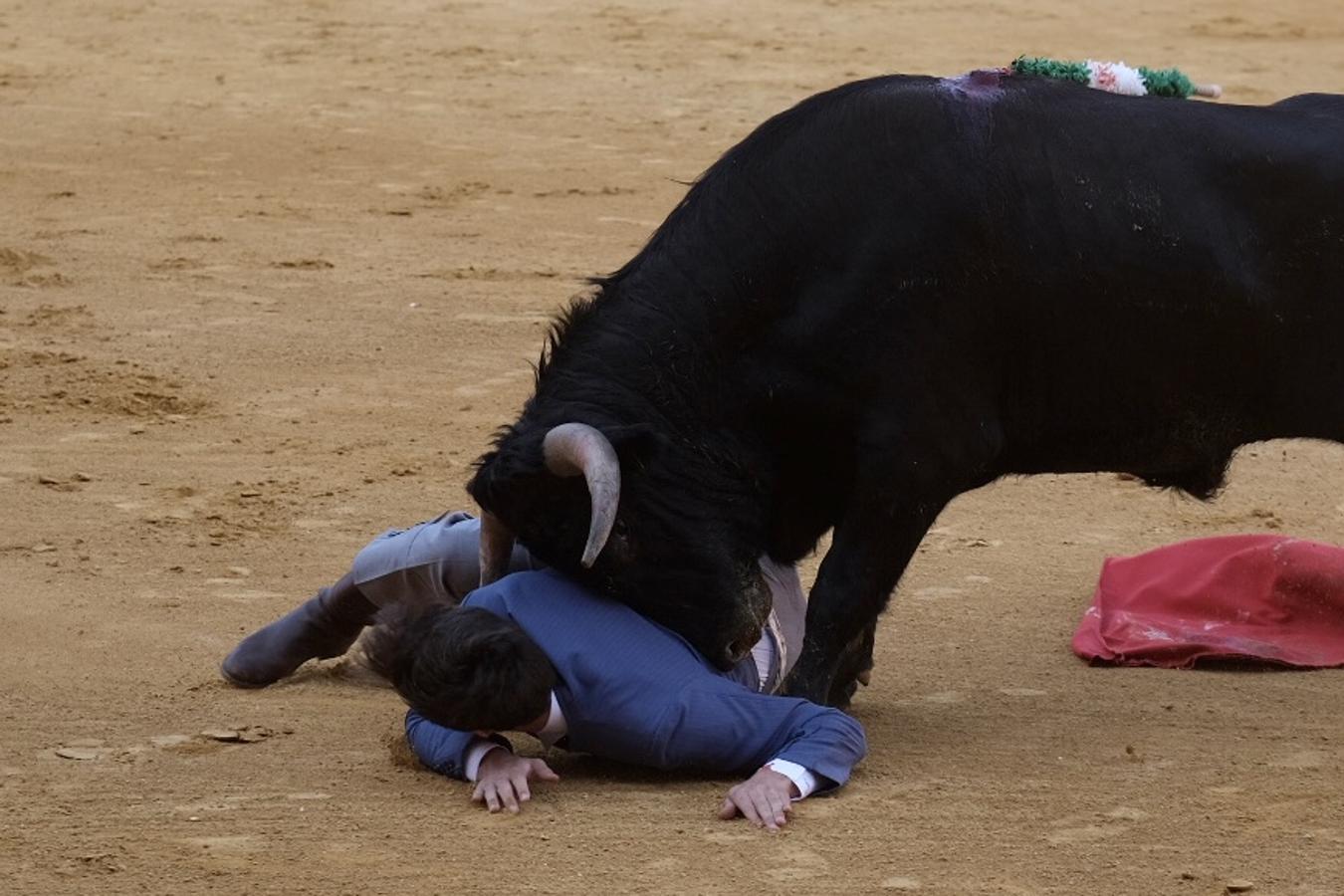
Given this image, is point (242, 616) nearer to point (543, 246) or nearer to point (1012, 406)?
point (1012, 406)

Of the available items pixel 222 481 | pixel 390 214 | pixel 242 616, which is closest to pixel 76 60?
pixel 390 214

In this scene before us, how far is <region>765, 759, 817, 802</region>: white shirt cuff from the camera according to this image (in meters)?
4.43

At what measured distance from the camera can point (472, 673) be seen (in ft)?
14.4

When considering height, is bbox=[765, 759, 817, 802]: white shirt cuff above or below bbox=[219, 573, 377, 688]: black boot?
above

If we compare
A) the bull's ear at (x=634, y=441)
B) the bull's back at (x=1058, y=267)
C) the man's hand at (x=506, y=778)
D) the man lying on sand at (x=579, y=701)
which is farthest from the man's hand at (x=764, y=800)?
the bull's back at (x=1058, y=267)

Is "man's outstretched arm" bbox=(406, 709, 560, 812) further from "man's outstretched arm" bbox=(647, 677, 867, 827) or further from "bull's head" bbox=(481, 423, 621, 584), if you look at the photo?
"bull's head" bbox=(481, 423, 621, 584)

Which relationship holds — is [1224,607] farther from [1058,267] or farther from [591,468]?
[591,468]

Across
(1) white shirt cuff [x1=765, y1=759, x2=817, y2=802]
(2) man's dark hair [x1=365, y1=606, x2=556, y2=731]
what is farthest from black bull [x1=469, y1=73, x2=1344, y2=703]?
(1) white shirt cuff [x1=765, y1=759, x2=817, y2=802]

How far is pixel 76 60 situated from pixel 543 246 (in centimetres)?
457

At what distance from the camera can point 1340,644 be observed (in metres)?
5.80

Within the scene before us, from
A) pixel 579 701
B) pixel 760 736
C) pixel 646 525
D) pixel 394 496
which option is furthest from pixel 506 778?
pixel 394 496

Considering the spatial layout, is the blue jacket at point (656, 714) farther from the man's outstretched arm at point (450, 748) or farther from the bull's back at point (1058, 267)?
the bull's back at point (1058, 267)

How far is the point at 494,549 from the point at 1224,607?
2052 millimetres

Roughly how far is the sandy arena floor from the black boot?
9 centimetres
